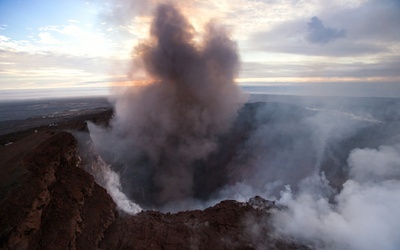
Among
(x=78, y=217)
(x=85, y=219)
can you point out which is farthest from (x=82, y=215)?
(x=78, y=217)

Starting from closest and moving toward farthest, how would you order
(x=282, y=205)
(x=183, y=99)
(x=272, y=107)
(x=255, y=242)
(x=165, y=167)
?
1. (x=255, y=242)
2. (x=282, y=205)
3. (x=165, y=167)
4. (x=183, y=99)
5. (x=272, y=107)

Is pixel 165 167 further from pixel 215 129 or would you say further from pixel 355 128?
pixel 355 128

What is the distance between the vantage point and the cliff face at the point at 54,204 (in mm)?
10438

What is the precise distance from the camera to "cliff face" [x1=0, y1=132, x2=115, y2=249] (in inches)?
411

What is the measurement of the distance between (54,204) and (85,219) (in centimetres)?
182

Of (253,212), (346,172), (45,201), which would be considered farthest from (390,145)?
(45,201)

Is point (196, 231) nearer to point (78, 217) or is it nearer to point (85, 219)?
point (85, 219)

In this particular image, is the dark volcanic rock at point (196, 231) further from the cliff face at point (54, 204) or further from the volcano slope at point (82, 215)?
the cliff face at point (54, 204)

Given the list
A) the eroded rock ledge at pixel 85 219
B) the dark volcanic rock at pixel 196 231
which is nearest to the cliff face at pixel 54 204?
the eroded rock ledge at pixel 85 219

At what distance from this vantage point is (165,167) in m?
31.7

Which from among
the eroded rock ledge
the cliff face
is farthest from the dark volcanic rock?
the cliff face

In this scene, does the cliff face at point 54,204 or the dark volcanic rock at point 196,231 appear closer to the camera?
the cliff face at point 54,204

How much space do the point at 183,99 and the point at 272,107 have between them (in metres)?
15.8

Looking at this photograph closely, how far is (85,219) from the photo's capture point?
1395 cm
